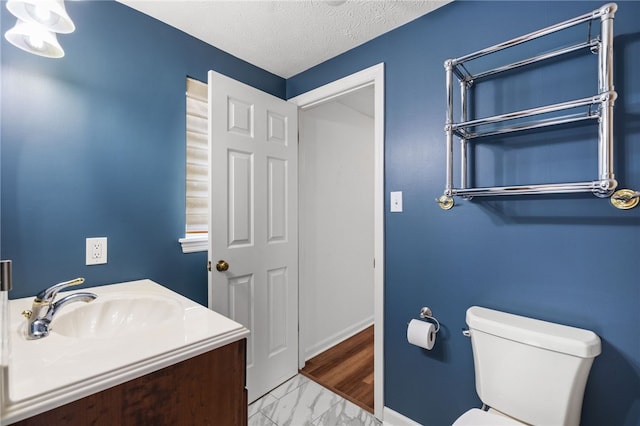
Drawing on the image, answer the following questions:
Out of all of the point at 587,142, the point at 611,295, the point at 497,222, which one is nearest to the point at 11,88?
the point at 497,222

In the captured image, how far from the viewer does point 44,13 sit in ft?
3.31

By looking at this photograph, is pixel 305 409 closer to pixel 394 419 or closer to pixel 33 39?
pixel 394 419

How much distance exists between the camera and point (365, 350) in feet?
8.43

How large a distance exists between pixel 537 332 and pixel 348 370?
5.01 ft

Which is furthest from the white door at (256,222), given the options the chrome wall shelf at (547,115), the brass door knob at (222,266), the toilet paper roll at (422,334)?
the chrome wall shelf at (547,115)

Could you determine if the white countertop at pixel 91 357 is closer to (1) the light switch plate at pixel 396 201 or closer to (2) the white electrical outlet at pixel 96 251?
(2) the white electrical outlet at pixel 96 251

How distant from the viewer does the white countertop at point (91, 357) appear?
60 centimetres

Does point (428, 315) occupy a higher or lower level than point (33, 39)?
lower

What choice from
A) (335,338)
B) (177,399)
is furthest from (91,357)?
(335,338)

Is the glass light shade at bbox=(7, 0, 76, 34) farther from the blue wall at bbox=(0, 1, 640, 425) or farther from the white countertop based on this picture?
the white countertop

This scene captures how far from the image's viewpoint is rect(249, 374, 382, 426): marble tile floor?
1.68 meters

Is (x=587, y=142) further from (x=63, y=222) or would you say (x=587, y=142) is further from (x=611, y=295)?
(x=63, y=222)

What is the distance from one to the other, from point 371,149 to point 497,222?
1.96 meters

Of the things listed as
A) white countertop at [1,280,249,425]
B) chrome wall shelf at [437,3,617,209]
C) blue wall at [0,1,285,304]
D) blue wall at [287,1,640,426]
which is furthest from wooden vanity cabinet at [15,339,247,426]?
chrome wall shelf at [437,3,617,209]
